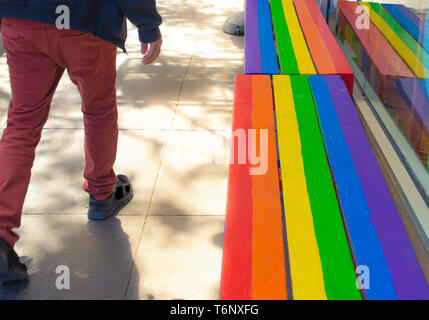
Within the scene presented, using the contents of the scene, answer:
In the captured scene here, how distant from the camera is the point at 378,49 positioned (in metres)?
4.38

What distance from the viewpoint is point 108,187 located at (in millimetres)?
3740

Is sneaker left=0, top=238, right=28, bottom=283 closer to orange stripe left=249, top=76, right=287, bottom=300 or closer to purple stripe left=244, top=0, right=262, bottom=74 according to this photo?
orange stripe left=249, top=76, right=287, bottom=300

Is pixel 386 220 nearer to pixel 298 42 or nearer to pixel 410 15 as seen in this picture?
pixel 410 15

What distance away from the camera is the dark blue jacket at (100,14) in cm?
291

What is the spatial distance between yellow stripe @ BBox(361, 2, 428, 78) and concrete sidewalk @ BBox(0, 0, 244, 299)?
1.39 metres

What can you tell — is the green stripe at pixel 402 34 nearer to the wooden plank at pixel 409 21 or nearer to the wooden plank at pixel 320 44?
the wooden plank at pixel 409 21

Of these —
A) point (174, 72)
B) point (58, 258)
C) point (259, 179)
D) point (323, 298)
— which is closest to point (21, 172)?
point (58, 258)

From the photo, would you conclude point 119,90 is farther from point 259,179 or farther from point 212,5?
point 212,5

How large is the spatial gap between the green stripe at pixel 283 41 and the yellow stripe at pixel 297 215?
0.58m

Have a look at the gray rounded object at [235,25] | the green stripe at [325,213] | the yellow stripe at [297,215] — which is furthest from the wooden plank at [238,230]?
the gray rounded object at [235,25]

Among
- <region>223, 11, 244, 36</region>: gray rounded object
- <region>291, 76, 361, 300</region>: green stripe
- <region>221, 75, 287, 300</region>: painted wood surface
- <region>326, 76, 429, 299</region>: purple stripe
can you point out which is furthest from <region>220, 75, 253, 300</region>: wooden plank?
<region>223, 11, 244, 36</region>: gray rounded object

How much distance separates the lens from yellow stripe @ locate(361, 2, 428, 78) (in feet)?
11.5

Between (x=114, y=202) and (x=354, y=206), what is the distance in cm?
171
